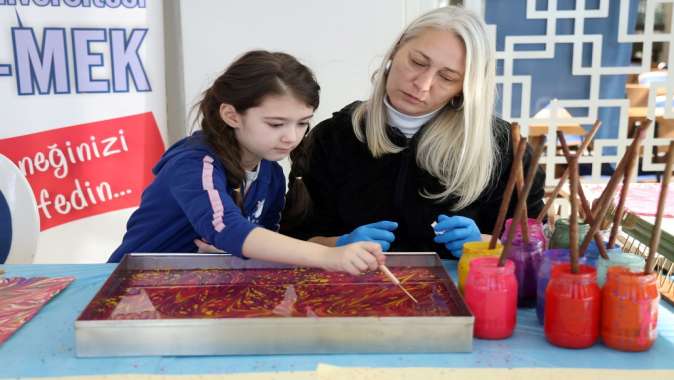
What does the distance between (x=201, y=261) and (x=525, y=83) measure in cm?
205

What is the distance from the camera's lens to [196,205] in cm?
139

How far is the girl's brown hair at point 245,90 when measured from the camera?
60.5 inches

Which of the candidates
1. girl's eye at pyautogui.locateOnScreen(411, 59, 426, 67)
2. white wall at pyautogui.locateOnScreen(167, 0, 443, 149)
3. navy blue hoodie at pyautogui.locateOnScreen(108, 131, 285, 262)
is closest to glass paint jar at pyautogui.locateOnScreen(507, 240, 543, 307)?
navy blue hoodie at pyautogui.locateOnScreen(108, 131, 285, 262)

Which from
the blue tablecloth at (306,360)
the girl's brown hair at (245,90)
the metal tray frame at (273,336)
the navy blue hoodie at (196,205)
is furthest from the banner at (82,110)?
the metal tray frame at (273,336)

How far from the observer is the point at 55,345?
42.7 inches

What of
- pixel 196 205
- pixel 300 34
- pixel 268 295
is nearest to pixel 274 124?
pixel 196 205

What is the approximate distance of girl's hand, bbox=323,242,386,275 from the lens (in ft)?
3.84

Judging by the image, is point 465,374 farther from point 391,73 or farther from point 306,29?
point 306,29

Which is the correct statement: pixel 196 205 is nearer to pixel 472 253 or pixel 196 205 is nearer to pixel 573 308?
pixel 472 253

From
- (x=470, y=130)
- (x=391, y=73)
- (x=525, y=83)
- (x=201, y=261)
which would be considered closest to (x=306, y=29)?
(x=525, y=83)

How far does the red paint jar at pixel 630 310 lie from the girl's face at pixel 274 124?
0.75m

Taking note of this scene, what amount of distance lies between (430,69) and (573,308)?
885mm

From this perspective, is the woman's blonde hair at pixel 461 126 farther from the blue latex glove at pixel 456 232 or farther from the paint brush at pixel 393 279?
the paint brush at pixel 393 279

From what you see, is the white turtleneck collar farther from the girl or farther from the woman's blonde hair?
the girl
